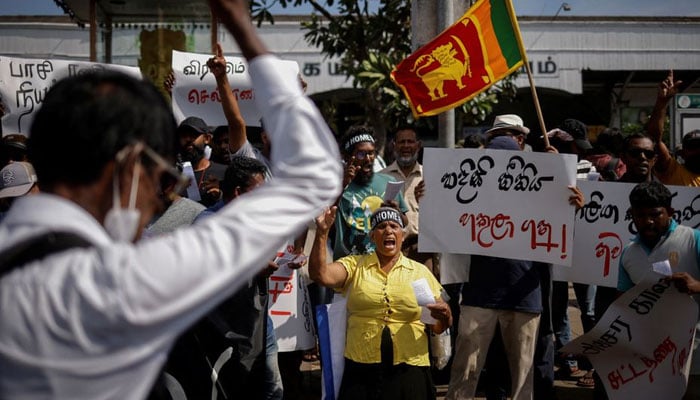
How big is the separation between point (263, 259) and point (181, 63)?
6.61 metres

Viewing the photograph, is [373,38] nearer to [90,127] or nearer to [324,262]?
[324,262]

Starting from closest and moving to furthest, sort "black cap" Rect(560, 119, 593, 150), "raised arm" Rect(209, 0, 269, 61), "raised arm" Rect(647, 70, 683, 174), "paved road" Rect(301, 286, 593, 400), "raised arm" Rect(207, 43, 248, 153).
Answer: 1. "raised arm" Rect(209, 0, 269, 61)
2. "raised arm" Rect(207, 43, 248, 153)
3. "raised arm" Rect(647, 70, 683, 174)
4. "paved road" Rect(301, 286, 593, 400)
5. "black cap" Rect(560, 119, 593, 150)

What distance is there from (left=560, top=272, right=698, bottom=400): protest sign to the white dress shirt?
437 centimetres

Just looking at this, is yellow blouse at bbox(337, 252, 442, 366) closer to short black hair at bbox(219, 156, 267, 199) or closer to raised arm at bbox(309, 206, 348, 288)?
raised arm at bbox(309, 206, 348, 288)

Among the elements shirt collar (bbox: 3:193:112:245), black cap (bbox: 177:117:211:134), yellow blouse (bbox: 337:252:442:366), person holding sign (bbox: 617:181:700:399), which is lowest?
yellow blouse (bbox: 337:252:442:366)

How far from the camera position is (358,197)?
6543 mm

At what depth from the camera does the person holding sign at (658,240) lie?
5.39 metres

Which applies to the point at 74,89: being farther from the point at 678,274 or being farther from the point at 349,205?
the point at 349,205

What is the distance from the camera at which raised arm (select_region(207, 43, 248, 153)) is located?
194 inches

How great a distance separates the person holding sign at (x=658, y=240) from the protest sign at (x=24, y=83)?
4.86 m

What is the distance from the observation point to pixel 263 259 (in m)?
1.58

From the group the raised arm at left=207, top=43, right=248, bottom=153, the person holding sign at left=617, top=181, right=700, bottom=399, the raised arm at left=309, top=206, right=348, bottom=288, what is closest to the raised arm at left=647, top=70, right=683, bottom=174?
the person holding sign at left=617, top=181, right=700, bottom=399

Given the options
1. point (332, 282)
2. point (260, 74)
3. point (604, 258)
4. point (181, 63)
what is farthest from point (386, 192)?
point (260, 74)

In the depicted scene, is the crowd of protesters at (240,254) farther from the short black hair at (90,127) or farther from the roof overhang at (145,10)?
the roof overhang at (145,10)
